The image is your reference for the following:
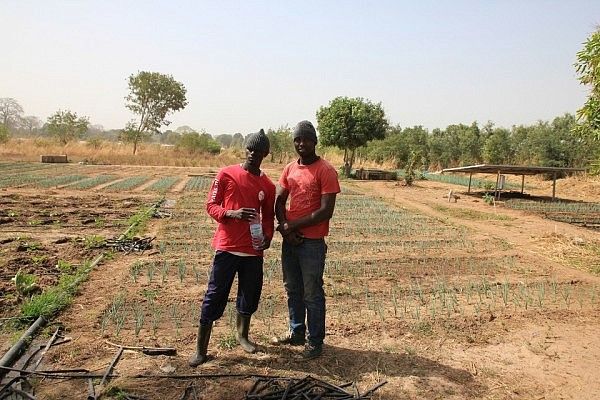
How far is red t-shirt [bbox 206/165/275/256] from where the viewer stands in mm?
3609

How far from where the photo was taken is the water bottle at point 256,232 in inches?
140

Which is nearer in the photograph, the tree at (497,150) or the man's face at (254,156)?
the man's face at (254,156)

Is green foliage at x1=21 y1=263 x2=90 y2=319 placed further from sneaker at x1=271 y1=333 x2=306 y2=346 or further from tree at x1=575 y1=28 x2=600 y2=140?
tree at x1=575 y1=28 x2=600 y2=140

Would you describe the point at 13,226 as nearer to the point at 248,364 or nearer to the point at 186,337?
the point at 186,337

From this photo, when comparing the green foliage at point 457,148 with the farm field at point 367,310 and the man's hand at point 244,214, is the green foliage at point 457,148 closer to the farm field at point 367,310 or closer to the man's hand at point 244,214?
the farm field at point 367,310

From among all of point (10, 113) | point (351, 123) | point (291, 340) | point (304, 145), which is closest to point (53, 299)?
point (291, 340)

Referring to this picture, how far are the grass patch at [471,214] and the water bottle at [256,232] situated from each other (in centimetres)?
1132

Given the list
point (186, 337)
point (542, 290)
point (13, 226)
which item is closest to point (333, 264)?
point (542, 290)

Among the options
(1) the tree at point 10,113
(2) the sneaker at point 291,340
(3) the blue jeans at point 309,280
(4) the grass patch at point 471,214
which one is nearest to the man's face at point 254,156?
(3) the blue jeans at point 309,280

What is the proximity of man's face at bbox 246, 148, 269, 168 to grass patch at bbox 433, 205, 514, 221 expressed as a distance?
11283 millimetres

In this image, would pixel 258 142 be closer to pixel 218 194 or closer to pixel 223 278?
pixel 218 194

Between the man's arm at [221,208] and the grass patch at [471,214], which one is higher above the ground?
the man's arm at [221,208]

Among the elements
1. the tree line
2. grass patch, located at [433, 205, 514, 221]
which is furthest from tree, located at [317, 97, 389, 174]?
grass patch, located at [433, 205, 514, 221]

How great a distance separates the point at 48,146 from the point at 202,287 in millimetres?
39059
